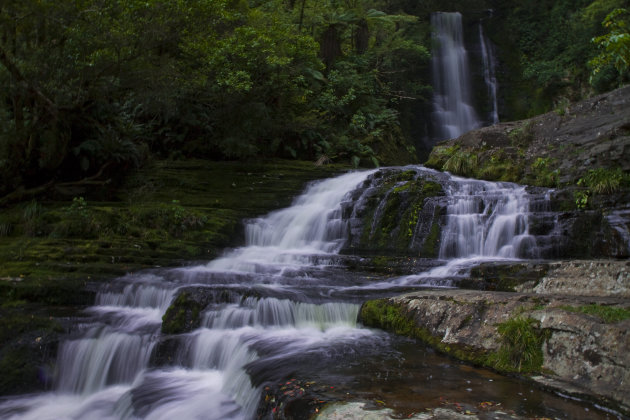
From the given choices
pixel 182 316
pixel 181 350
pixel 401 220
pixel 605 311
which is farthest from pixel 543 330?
pixel 401 220

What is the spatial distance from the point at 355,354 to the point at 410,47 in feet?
64.1

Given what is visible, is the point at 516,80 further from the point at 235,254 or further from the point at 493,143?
the point at 235,254

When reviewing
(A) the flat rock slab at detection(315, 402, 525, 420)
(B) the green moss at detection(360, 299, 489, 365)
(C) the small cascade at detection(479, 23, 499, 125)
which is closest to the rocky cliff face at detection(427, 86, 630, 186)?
(B) the green moss at detection(360, 299, 489, 365)

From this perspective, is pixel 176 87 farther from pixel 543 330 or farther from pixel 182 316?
pixel 543 330


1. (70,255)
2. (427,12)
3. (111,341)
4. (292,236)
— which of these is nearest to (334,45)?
(427,12)

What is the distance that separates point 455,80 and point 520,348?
22.5m

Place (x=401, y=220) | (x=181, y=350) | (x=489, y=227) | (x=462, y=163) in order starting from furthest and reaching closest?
1. (x=462, y=163)
2. (x=401, y=220)
3. (x=489, y=227)
4. (x=181, y=350)

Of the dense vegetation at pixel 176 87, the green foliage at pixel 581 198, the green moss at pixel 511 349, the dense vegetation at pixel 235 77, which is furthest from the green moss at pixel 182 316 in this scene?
the green foliage at pixel 581 198

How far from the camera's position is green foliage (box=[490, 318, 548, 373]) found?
161 inches

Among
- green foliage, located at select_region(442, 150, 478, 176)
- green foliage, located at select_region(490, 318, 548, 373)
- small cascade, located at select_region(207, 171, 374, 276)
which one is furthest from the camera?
green foliage, located at select_region(442, 150, 478, 176)

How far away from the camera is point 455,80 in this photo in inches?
954

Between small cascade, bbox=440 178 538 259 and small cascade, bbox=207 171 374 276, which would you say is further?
small cascade, bbox=207 171 374 276

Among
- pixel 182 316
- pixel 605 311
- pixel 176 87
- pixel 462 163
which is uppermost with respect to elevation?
pixel 176 87

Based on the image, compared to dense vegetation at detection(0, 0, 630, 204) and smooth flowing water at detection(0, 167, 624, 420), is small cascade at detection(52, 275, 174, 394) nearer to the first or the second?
smooth flowing water at detection(0, 167, 624, 420)
